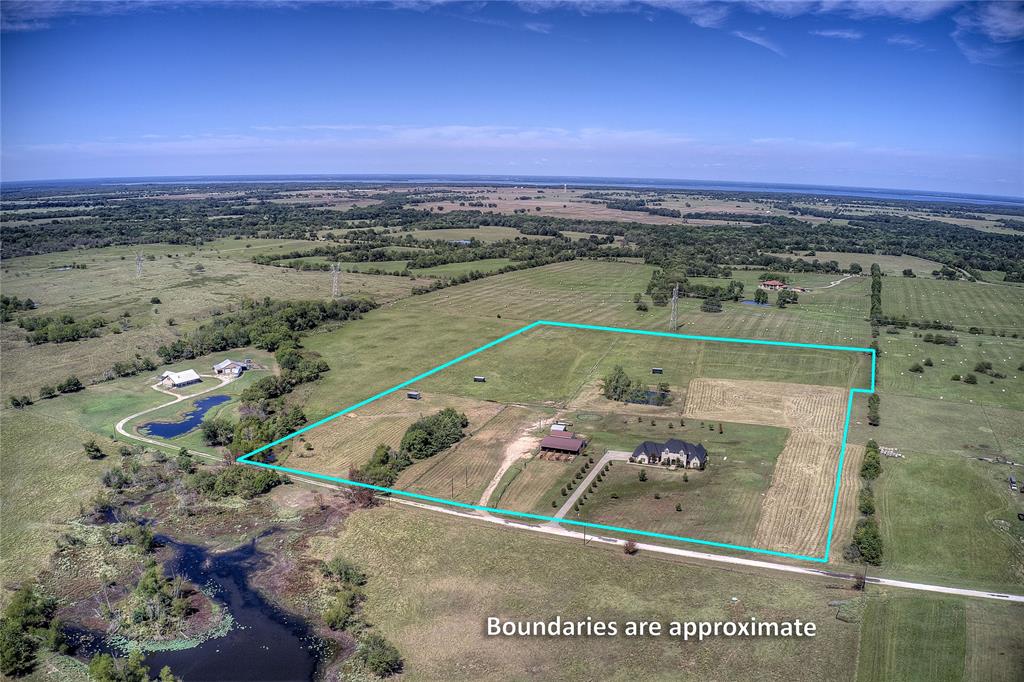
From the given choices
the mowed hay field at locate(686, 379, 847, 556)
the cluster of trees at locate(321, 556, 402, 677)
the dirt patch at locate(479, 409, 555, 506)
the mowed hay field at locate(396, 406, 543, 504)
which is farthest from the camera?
the mowed hay field at locate(396, 406, 543, 504)

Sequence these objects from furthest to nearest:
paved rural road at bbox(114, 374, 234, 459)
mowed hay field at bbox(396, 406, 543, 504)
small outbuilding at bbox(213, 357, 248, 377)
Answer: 1. small outbuilding at bbox(213, 357, 248, 377)
2. paved rural road at bbox(114, 374, 234, 459)
3. mowed hay field at bbox(396, 406, 543, 504)

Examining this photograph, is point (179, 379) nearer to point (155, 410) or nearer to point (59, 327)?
point (155, 410)

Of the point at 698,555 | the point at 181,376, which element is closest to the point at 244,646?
the point at 698,555

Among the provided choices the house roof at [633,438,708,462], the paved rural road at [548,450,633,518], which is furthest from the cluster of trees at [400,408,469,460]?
the house roof at [633,438,708,462]

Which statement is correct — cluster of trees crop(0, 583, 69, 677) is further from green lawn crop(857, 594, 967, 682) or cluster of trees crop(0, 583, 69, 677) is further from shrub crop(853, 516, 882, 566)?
shrub crop(853, 516, 882, 566)

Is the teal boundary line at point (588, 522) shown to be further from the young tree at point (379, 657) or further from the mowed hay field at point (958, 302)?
the mowed hay field at point (958, 302)

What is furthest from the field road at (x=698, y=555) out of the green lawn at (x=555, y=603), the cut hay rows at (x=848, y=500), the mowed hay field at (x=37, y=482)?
the mowed hay field at (x=37, y=482)
